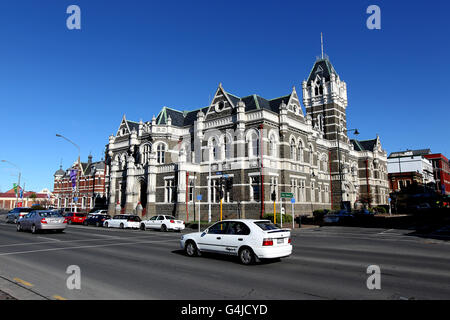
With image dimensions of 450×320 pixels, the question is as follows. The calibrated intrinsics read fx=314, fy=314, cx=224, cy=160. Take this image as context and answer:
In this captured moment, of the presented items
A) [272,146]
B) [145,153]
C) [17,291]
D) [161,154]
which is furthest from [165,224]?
[17,291]

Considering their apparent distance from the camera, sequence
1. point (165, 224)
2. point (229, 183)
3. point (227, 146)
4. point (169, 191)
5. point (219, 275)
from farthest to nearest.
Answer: point (169, 191) < point (227, 146) < point (229, 183) < point (165, 224) < point (219, 275)

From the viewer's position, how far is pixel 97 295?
22.7ft

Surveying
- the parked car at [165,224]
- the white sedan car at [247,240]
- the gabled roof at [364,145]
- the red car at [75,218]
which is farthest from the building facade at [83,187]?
the gabled roof at [364,145]

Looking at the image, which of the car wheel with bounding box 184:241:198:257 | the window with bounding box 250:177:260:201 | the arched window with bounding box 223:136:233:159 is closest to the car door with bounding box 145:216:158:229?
the window with bounding box 250:177:260:201

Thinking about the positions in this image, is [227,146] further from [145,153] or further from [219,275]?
[219,275]

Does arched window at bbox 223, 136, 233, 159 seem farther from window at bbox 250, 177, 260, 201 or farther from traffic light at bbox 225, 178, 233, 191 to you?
window at bbox 250, 177, 260, 201

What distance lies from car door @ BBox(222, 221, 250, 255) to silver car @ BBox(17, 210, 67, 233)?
51.4 feet

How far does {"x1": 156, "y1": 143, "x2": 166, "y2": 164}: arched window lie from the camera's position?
41125 millimetres

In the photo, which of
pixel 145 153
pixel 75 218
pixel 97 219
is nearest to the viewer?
pixel 97 219

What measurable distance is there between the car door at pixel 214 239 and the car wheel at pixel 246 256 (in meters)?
0.75

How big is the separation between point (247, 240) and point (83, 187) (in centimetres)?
6727

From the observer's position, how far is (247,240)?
10703mm
